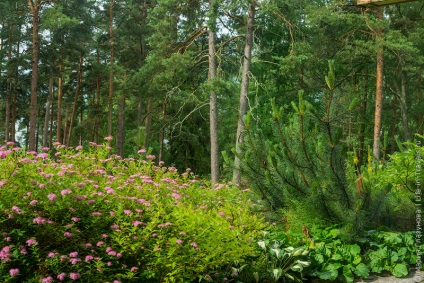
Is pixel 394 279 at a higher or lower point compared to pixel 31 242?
lower

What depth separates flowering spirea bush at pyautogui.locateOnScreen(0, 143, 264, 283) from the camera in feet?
11.5

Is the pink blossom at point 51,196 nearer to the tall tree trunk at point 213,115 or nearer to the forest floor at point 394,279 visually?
the forest floor at point 394,279

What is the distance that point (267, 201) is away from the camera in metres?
5.66

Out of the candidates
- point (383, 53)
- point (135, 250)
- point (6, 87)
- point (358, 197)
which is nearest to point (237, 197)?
point (358, 197)

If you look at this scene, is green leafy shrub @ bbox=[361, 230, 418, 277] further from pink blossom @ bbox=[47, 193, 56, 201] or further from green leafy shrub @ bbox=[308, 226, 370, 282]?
pink blossom @ bbox=[47, 193, 56, 201]

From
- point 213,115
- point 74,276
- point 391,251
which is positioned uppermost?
point 213,115

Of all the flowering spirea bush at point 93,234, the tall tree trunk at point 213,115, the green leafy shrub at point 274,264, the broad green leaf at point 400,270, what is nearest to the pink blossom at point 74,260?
the flowering spirea bush at point 93,234

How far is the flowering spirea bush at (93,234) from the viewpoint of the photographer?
11.5 feet

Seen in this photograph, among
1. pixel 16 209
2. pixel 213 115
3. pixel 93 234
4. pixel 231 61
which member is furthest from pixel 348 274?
pixel 231 61

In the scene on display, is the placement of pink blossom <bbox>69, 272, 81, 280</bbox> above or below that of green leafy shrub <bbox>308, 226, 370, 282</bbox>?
above

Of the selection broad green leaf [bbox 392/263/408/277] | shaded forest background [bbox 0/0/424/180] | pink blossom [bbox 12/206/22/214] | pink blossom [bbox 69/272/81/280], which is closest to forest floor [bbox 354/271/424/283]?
broad green leaf [bbox 392/263/408/277]

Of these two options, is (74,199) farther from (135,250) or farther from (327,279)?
(327,279)

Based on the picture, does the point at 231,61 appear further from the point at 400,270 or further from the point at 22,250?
the point at 22,250

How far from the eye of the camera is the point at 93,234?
3.73 m
